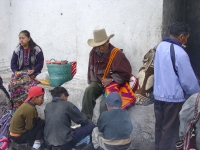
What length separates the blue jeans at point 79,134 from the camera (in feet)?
16.4

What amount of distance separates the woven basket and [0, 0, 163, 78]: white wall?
282 mm

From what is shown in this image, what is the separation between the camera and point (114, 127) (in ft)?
14.1

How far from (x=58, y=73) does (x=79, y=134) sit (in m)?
1.69

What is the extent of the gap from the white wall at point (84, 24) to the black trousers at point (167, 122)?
1237 millimetres

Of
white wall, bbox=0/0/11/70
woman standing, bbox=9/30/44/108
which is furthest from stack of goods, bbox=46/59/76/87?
white wall, bbox=0/0/11/70

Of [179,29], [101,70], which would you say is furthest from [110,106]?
[179,29]

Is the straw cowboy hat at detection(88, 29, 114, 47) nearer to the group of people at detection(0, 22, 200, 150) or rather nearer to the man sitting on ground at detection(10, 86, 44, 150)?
the group of people at detection(0, 22, 200, 150)

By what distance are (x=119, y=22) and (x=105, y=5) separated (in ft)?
1.29

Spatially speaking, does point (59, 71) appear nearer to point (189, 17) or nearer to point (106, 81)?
point (106, 81)

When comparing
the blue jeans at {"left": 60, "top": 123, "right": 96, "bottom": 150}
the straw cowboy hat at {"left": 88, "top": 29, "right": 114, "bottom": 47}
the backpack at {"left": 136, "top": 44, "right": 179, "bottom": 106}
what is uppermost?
the straw cowboy hat at {"left": 88, "top": 29, "right": 114, "bottom": 47}

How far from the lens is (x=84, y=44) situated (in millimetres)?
6184

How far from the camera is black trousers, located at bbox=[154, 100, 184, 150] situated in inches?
165

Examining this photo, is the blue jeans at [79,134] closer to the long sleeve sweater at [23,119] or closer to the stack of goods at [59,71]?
the long sleeve sweater at [23,119]

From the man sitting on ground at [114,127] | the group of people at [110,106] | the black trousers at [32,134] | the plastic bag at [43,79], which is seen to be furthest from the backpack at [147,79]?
the plastic bag at [43,79]
